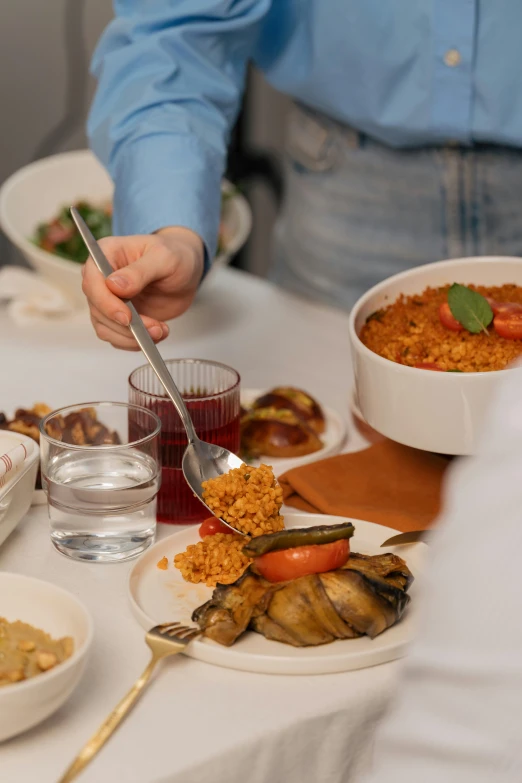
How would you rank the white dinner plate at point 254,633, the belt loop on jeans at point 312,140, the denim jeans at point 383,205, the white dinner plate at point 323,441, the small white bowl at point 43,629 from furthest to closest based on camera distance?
the belt loop on jeans at point 312,140, the denim jeans at point 383,205, the white dinner plate at point 323,441, the white dinner plate at point 254,633, the small white bowl at point 43,629

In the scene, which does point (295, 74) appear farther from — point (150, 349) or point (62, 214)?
point (150, 349)

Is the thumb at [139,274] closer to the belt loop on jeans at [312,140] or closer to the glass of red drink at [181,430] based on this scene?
the glass of red drink at [181,430]

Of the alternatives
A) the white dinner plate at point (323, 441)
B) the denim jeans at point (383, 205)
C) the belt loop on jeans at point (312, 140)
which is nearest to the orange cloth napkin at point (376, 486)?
the white dinner plate at point (323, 441)

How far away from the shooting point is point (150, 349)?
118cm

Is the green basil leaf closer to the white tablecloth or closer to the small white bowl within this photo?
the white tablecloth

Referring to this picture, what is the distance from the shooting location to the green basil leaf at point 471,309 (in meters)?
1.17

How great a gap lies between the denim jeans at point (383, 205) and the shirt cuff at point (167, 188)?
41 cm

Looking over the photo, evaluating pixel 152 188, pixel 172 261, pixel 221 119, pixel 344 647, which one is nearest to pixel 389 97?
pixel 221 119

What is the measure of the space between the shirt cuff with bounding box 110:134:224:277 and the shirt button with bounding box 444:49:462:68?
1.40 feet

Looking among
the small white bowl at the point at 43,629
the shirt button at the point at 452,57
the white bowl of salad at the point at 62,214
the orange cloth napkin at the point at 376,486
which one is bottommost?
the white bowl of salad at the point at 62,214

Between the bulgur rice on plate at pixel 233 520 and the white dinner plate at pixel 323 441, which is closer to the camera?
the bulgur rice on plate at pixel 233 520

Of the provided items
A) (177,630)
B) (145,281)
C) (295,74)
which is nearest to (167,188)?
(145,281)

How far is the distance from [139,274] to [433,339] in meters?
0.36

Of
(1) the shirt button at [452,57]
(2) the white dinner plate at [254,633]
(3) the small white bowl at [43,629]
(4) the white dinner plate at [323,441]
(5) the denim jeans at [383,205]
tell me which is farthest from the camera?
(5) the denim jeans at [383,205]
